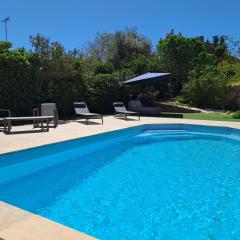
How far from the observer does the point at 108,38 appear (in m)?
37.4

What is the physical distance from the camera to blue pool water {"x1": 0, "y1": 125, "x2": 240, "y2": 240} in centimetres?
445

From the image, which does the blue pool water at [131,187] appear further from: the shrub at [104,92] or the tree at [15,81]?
the shrub at [104,92]

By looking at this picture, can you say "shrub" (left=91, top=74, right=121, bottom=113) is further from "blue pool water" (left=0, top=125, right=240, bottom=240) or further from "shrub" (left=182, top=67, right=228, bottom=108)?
"blue pool water" (left=0, top=125, right=240, bottom=240)

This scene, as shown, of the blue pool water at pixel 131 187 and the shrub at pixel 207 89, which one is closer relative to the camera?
the blue pool water at pixel 131 187

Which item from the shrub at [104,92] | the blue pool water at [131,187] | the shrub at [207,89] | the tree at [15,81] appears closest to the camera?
the blue pool water at [131,187]

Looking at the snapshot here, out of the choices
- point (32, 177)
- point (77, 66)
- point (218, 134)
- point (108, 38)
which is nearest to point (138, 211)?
point (32, 177)

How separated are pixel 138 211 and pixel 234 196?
1843 mm

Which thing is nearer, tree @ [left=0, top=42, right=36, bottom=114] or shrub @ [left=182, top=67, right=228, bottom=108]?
tree @ [left=0, top=42, right=36, bottom=114]

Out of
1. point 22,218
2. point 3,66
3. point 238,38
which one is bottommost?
point 22,218

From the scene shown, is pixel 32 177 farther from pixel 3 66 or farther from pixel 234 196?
pixel 3 66

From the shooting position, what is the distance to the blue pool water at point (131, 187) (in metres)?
4.45

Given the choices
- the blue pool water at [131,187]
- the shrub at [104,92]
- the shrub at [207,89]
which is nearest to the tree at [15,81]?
the shrub at [104,92]

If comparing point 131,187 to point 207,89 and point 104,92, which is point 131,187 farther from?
point 207,89

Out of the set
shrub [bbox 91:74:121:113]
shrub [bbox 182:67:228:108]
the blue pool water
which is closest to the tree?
shrub [bbox 91:74:121:113]
